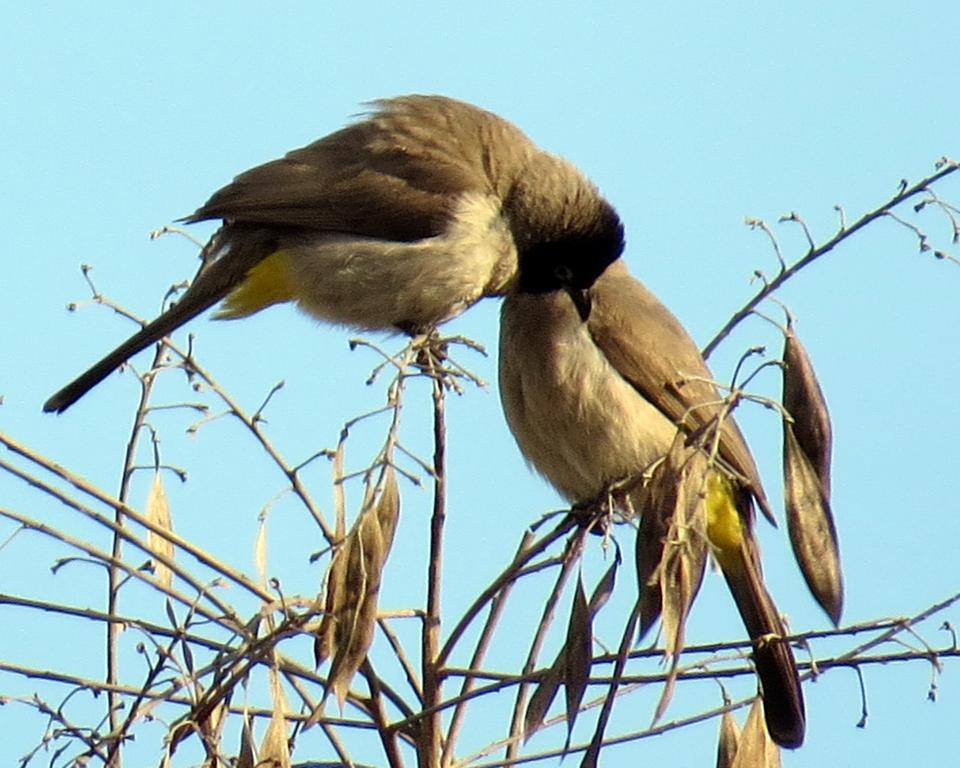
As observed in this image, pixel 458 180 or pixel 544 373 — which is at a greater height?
pixel 458 180

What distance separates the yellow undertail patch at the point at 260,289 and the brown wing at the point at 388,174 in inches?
5.4

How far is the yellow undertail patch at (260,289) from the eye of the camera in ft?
15.6

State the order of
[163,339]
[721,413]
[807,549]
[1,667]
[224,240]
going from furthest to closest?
1. [224,240]
2. [163,339]
3. [807,549]
4. [1,667]
5. [721,413]

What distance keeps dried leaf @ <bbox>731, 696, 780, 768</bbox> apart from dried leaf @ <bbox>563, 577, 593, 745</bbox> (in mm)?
509

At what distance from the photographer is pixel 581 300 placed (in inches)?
187

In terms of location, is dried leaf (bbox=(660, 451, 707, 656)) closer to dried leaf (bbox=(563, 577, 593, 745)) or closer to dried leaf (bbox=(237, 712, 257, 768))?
dried leaf (bbox=(563, 577, 593, 745))

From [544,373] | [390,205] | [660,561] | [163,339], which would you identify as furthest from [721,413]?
[390,205]

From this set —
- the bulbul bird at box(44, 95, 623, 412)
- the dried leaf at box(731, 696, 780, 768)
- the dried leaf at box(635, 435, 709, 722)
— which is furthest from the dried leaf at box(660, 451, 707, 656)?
the bulbul bird at box(44, 95, 623, 412)

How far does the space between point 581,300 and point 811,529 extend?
204 cm

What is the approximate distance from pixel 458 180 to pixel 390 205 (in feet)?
0.85

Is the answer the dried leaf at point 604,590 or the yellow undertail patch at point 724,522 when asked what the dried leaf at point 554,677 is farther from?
the yellow undertail patch at point 724,522

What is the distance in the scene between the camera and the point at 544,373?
14.8 ft

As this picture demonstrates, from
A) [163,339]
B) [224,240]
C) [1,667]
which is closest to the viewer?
[1,667]

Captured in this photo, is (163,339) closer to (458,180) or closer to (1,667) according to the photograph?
(1,667)
